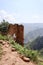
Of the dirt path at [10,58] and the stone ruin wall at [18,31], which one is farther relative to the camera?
the stone ruin wall at [18,31]

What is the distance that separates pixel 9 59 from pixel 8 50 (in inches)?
42.6

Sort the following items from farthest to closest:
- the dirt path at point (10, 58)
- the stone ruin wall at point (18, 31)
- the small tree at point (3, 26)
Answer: the stone ruin wall at point (18, 31) < the small tree at point (3, 26) < the dirt path at point (10, 58)

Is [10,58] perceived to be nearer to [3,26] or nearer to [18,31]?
[3,26]

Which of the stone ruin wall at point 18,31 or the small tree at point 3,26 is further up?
the small tree at point 3,26

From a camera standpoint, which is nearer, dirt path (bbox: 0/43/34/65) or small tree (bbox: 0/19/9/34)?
dirt path (bbox: 0/43/34/65)

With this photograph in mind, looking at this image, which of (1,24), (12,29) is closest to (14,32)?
(12,29)

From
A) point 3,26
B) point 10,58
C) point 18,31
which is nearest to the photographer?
point 10,58

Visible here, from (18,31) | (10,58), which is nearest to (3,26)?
(18,31)

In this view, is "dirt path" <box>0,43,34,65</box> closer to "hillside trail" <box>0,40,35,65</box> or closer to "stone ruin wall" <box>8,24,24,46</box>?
"hillside trail" <box>0,40,35,65</box>

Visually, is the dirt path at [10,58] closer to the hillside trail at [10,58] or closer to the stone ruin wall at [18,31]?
the hillside trail at [10,58]

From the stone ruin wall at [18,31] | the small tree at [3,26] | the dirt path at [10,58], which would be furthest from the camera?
the stone ruin wall at [18,31]

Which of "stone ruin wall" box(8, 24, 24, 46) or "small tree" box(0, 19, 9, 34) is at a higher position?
"small tree" box(0, 19, 9, 34)

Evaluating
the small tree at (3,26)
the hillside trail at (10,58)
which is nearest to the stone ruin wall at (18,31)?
the small tree at (3,26)

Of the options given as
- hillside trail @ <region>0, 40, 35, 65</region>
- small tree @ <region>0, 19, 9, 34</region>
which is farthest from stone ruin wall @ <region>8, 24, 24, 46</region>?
hillside trail @ <region>0, 40, 35, 65</region>
